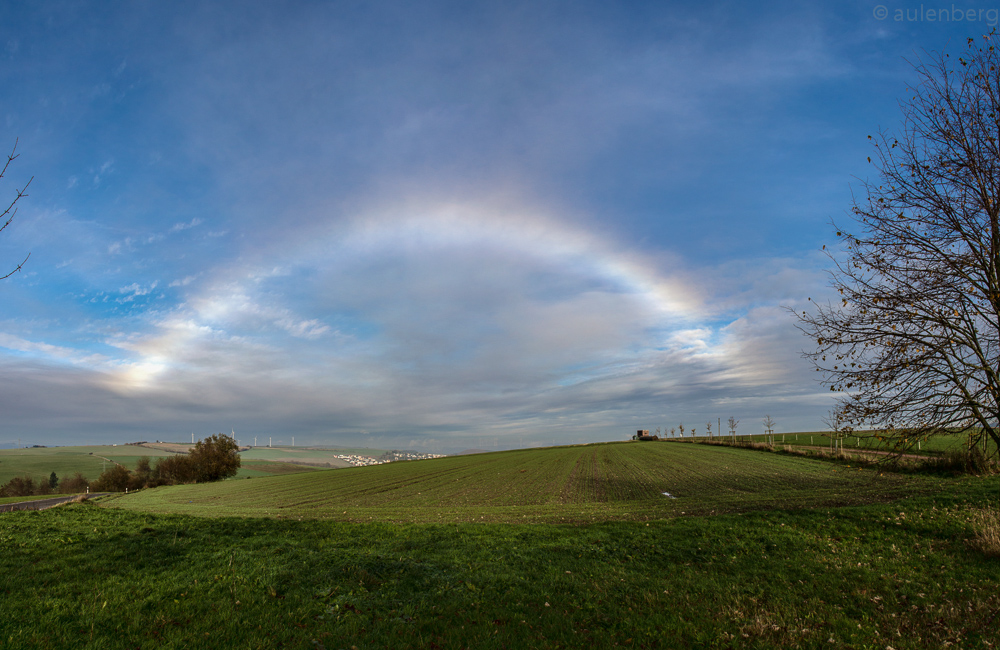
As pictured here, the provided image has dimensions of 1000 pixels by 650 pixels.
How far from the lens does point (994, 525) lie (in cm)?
1380

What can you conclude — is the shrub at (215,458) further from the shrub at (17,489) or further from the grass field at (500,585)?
the grass field at (500,585)

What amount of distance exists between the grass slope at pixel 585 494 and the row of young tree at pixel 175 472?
56.0 meters

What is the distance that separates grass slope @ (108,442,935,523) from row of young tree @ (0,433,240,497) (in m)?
56.0

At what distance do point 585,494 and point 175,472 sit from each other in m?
107

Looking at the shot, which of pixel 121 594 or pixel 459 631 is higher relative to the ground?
pixel 121 594

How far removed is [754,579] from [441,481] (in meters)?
51.8

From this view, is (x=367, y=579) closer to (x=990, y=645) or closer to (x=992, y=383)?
(x=990, y=645)

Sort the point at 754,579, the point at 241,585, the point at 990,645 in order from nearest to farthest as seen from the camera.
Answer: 1. the point at 990,645
2. the point at 241,585
3. the point at 754,579

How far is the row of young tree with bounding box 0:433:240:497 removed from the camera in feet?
322

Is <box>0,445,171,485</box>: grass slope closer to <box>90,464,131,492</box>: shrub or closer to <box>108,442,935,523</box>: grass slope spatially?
<box>90,464,131,492</box>: shrub

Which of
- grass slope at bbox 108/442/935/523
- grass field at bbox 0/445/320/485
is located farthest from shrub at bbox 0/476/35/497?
grass slope at bbox 108/442/935/523

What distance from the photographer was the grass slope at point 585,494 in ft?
88.4

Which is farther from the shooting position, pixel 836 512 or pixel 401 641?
pixel 836 512

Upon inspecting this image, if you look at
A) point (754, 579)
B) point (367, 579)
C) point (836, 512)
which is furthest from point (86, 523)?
point (836, 512)
